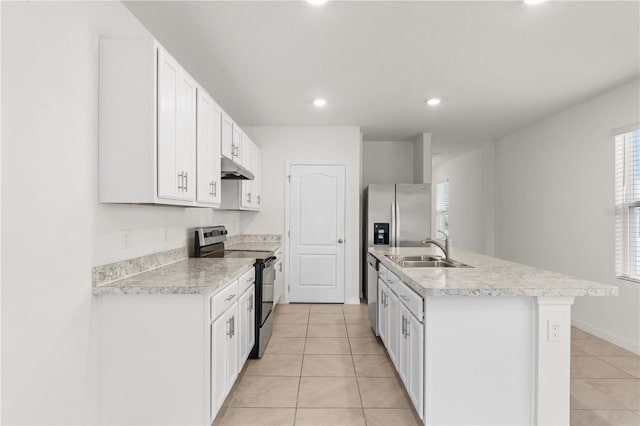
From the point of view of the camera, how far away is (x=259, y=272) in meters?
2.96

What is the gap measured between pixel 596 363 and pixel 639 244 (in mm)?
1257

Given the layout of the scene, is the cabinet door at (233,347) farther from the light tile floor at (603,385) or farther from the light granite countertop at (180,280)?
the light tile floor at (603,385)

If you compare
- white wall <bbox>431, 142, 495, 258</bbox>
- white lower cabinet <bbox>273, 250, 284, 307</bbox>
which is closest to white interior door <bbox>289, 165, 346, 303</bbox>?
white lower cabinet <bbox>273, 250, 284, 307</bbox>

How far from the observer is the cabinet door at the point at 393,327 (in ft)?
7.95

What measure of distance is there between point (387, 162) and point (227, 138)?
3.58 meters

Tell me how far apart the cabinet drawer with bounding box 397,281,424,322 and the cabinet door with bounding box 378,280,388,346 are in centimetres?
60

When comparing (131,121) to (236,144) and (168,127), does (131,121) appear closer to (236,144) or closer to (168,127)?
(168,127)

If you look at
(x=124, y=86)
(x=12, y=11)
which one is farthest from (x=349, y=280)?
(x=12, y=11)

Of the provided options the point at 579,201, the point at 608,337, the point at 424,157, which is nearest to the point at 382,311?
the point at 608,337

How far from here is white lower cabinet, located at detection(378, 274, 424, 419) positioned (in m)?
1.85

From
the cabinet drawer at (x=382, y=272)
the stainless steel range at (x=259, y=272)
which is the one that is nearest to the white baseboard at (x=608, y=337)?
the cabinet drawer at (x=382, y=272)

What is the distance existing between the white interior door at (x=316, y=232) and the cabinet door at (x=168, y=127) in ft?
9.59

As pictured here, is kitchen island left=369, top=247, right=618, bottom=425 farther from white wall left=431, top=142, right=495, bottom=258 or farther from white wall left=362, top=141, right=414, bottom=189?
white wall left=362, top=141, right=414, bottom=189

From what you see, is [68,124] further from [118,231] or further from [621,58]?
[621,58]
